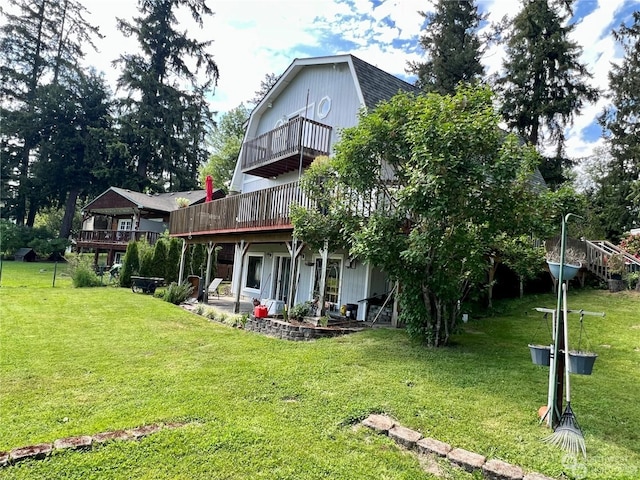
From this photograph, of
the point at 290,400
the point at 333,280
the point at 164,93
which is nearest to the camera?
the point at 290,400

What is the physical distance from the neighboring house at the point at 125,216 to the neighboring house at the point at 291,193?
10.9 metres

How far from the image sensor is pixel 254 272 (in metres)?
15.8

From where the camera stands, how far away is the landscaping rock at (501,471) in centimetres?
304

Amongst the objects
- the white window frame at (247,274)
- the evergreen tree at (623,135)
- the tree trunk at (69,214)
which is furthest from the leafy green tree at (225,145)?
the evergreen tree at (623,135)

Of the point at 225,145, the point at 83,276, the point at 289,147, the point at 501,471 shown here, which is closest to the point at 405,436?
the point at 501,471

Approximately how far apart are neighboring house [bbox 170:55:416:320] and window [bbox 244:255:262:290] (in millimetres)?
40

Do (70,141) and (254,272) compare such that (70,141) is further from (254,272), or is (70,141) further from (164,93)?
(254,272)

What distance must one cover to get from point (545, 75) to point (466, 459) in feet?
74.0

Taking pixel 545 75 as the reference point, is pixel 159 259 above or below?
below

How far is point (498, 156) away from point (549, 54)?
1822cm

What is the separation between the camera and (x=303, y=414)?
168 inches

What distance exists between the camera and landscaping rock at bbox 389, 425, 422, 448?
3.61 meters

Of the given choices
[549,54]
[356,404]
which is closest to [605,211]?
[549,54]

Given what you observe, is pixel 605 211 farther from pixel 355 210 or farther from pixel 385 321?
pixel 355 210
